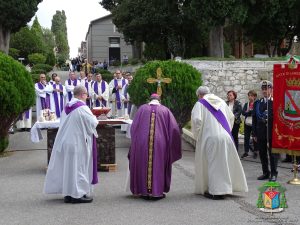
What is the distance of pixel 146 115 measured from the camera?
878 cm

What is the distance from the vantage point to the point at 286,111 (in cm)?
1040

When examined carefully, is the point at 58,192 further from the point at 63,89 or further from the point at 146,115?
the point at 63,89

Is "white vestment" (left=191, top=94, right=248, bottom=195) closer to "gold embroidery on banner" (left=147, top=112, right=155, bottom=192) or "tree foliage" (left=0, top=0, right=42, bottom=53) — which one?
"gold embroidery on banner" (left=147, top=112, right=155, bottom=192)

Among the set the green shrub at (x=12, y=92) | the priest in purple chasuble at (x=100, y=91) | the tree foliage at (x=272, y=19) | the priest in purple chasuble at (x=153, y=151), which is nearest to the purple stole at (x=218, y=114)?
the priest in purple chasuble at (x=153, y=151)

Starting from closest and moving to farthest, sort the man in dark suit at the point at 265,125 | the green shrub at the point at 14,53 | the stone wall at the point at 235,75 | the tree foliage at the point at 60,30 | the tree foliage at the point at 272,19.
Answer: the man in dark suit at the point at 265,125 < the stone wall at the point at 235,75 < the tree foliage at the point at 272,19 < the green shrub at the point at 14,53 < the tree foliage at the point at 60,30

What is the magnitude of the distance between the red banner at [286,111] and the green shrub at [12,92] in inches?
244

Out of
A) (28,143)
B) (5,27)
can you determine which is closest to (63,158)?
(28,143)

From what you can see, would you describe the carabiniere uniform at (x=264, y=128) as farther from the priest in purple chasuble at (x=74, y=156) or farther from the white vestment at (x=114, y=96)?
the white vestment at (x=114, y=96)

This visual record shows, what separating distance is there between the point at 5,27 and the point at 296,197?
29.6m

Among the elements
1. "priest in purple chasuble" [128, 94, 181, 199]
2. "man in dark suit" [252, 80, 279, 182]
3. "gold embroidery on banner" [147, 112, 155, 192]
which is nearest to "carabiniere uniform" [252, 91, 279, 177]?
"man in dark suit" [252, 80, 279, 182]

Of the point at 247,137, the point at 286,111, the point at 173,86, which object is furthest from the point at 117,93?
the point at 286,111

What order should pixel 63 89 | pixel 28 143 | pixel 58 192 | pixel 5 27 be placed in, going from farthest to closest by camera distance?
pixel 5 27
pixel 63 89
pixel 28 143
pixel 58 192

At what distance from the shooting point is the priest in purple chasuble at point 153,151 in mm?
8531

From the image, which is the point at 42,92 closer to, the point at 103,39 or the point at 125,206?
the point at 125,206
